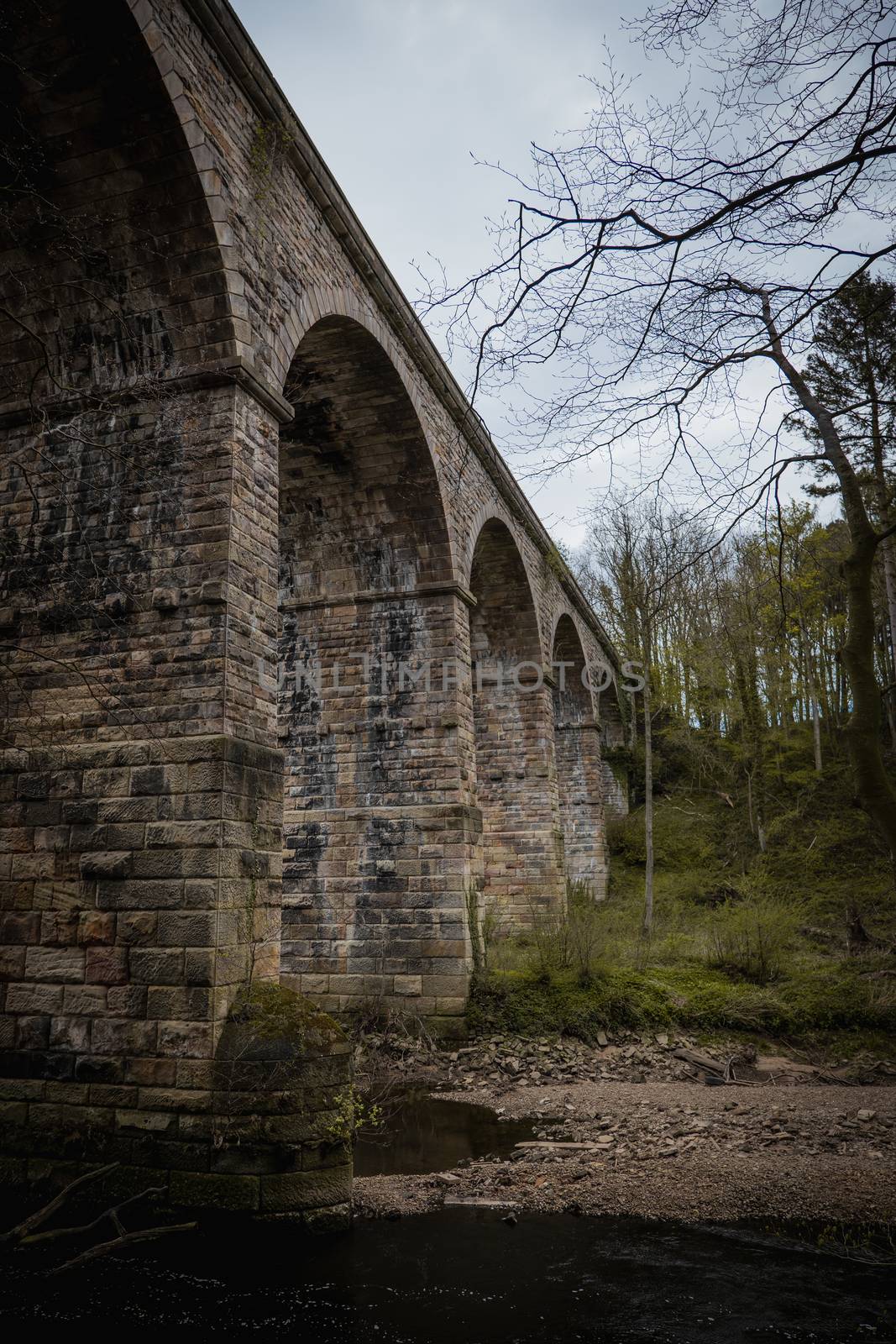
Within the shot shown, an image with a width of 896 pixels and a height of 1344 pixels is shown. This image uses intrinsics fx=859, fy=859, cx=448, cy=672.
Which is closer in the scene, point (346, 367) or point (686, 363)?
point (686, 363)

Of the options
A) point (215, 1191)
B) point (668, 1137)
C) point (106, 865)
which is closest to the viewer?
point (215, 1191)

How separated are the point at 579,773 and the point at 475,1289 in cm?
1591

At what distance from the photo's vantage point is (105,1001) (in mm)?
5070

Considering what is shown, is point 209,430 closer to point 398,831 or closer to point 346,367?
point 346,367

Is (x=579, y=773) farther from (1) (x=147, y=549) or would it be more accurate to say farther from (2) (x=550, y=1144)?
(1) (x=147, y=549)

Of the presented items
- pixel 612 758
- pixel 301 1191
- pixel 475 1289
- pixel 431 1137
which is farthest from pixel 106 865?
pixel 612 758

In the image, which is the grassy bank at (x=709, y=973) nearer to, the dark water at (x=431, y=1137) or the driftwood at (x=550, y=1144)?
the dark water at (x=431, y=1137)

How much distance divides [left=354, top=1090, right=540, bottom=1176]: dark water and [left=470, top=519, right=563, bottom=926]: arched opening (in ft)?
21.5

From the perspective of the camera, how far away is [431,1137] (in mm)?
6332

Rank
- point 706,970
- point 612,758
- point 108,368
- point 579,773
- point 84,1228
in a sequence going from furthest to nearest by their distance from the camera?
1. point 612,758
2. point 579,773
3. point 706,970
4. point 108,368
5. point 84,1228

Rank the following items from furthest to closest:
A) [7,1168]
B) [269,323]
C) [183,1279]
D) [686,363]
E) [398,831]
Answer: [398,831], [269,323], [7,1168], [183,1279], [686,363]

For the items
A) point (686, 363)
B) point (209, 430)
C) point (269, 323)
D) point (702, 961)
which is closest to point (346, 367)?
point (269, 323)

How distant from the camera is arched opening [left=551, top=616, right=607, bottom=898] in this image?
19500 millimetres

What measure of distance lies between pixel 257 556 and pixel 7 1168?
3.98 meters
